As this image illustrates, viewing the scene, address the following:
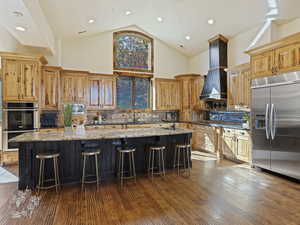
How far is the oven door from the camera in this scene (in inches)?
196

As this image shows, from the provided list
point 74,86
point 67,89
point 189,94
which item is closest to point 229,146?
point 189,94

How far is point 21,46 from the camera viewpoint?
5.62 metres

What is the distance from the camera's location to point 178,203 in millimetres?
2953

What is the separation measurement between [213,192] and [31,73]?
16.9 feet

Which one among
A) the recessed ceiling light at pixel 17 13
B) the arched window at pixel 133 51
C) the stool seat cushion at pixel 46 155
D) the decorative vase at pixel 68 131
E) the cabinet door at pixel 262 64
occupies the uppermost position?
the arched window at pixel 133 51

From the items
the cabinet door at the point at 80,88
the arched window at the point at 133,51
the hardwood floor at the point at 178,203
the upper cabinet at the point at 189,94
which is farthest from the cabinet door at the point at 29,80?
the upper cabinet at the point at 189,94

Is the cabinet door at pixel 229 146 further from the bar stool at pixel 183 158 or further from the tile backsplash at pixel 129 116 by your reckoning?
the tile backsplash at pixel 129 116

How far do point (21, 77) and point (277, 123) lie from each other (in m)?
6.11

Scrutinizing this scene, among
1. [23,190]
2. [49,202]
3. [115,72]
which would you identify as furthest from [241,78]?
[23,190]

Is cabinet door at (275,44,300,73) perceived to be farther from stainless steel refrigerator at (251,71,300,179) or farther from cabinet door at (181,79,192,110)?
cabinet door at (181,79,192,110)

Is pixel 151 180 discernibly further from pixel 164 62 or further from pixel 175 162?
pixel 164 62

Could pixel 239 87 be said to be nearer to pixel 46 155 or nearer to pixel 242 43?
pixel 242 43

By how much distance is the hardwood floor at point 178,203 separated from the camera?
2.50m

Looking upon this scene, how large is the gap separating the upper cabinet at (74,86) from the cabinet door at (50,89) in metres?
0.22
